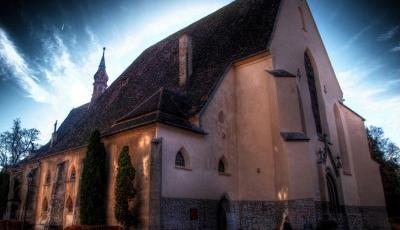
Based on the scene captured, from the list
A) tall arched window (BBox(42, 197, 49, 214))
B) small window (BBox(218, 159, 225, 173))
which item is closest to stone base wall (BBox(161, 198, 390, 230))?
small window (BBox(218, 159, 225, 173))

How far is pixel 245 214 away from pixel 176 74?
429 inches

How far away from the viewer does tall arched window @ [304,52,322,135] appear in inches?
791

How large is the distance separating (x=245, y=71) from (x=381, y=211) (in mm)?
14681

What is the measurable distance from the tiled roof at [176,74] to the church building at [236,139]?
112 mm

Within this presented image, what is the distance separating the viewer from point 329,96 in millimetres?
22797

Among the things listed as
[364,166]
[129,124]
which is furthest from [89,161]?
[364,166]

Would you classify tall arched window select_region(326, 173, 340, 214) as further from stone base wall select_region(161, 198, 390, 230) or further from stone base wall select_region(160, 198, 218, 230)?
stone base wall select_region(160, 198, 218, 230)

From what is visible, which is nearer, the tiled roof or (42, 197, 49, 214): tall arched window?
the tiled roof

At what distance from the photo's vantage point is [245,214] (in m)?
16.3

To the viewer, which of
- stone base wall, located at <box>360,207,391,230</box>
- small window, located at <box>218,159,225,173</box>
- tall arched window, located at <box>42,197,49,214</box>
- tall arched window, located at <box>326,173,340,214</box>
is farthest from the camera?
tall arched window, located at <box>42,197,49,214</box>

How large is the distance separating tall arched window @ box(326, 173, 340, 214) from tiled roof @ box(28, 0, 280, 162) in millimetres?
8888

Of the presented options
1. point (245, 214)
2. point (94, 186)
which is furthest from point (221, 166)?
point (94, 186)

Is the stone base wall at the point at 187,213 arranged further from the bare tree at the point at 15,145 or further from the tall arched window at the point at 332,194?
the bare tree at the point at 15,145

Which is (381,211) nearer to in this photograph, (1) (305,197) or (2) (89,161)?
(1) (305,197)
